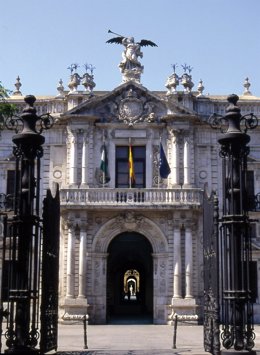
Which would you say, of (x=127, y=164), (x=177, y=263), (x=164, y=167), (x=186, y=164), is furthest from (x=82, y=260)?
(x=186, y=164)

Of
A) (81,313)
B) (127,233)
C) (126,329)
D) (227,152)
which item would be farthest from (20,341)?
(127,233)

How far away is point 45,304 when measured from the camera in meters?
12.6

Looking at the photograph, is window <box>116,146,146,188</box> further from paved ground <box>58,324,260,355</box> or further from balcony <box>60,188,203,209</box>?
paved ground <box>58,324,260,355</box>

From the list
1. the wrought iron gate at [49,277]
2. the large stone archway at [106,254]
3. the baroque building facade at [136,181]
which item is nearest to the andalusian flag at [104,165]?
the baroque building facade at [136,181]

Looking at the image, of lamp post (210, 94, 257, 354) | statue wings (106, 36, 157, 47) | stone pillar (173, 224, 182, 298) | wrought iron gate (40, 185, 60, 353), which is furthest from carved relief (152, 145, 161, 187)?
lamp post (210, 94, 257, 354)

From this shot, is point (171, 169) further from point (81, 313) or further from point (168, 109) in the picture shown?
point (81, 313)

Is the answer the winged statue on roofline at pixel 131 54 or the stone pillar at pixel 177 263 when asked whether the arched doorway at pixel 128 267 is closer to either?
the stone pillar at pixel 177 263

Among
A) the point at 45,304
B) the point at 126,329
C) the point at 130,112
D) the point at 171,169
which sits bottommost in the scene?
the point at 126,329

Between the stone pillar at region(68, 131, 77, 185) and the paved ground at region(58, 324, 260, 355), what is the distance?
23.5 ft

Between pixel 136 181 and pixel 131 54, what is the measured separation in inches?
264

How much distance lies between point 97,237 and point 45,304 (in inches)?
700

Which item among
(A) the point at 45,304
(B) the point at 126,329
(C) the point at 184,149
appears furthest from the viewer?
(C) the point at 184,149

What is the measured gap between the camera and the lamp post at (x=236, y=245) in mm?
11664

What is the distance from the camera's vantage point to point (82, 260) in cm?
2966
